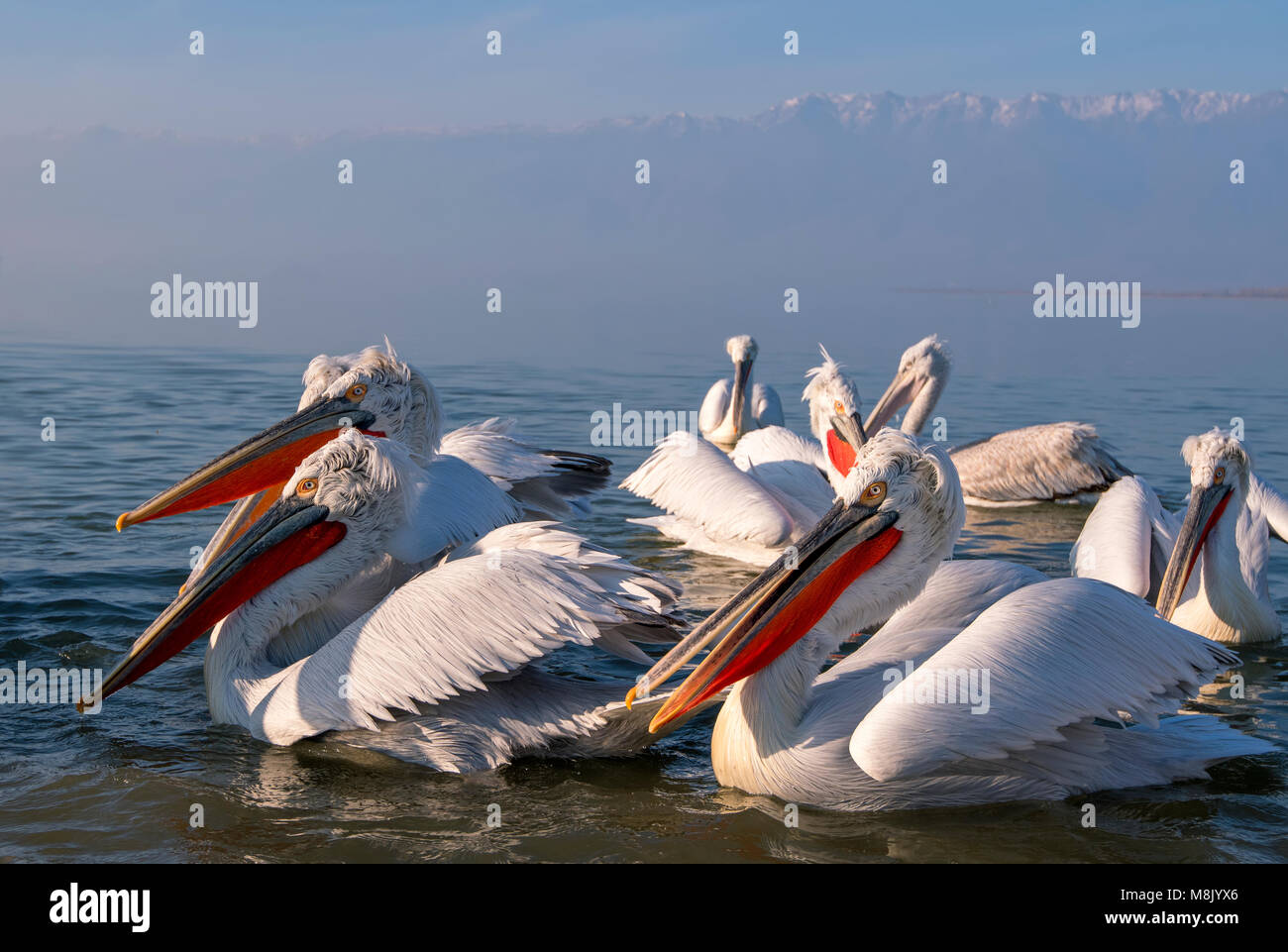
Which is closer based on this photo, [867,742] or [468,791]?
[867,742]

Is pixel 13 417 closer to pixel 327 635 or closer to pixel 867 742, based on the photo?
pixel 327 635

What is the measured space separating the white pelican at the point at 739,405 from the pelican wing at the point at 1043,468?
274cm

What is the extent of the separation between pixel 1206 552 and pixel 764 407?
6.33 metres

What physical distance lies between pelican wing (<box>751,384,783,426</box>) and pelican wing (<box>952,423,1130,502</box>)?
2.75 meters

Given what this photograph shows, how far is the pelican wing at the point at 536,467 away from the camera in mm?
6312

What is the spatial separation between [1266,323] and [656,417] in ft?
77.3

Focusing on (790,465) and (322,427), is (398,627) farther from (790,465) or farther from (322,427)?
(790,465)

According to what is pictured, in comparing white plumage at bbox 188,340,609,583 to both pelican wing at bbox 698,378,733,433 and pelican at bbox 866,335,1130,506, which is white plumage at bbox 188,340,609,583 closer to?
pelican at bbox 866,335,1130,506

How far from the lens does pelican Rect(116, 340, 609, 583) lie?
207 inches

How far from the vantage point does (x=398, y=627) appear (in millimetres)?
4238
